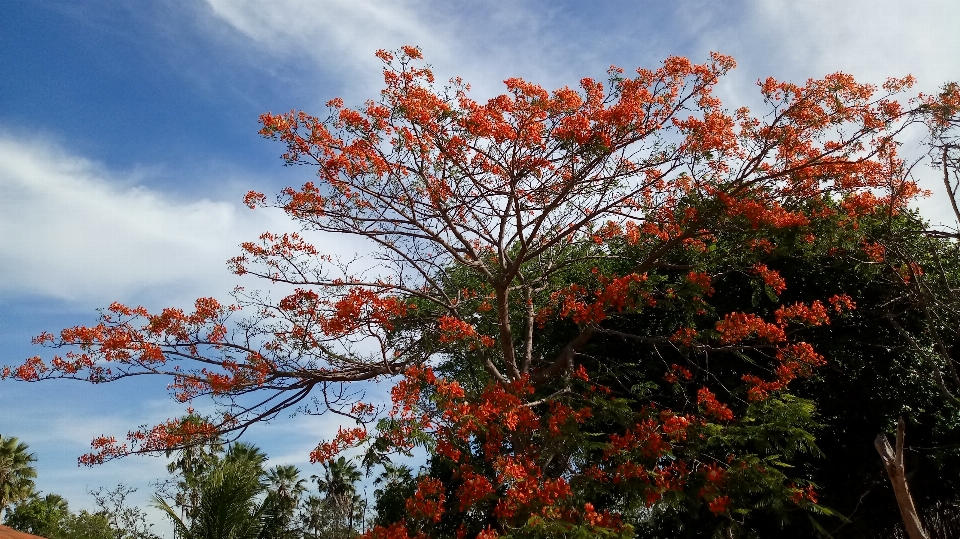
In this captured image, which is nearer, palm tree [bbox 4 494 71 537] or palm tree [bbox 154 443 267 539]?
palm tree [bbox 154 443 267 539]

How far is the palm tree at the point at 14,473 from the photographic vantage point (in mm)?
25484

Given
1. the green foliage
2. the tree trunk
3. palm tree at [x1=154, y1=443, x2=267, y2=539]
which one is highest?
the green foliage

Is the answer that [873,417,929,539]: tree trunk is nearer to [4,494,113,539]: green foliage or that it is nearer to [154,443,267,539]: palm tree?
[154,443,267,539]: palm tree

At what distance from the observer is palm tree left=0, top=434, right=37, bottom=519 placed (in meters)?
25.5

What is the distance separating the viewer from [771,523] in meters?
12.0

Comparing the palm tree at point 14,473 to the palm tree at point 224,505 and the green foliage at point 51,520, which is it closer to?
the green foliage at point 51,520

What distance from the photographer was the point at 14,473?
86.4 ft

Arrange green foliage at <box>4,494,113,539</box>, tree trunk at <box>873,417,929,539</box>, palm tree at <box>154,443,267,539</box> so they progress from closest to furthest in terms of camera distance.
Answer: tree trunk at <box>873,417,929,539</box>
palm tree at <box>154,443,267,539</box>
green foliage at <box>4,494,113,539</box>

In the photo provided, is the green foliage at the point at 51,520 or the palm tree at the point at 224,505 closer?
the palm tree at the point at 224,505

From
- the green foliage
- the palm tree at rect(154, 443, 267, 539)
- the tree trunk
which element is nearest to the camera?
the tree trunk

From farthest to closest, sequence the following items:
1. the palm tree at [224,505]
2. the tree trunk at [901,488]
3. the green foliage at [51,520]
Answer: the green foliage at [51,520] < the palm tree at [224,505] < the tree trunk at [901,488]

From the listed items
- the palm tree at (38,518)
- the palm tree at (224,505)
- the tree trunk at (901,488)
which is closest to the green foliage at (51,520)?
the palm tree at (38,518)

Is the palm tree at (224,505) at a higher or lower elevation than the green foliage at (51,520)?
lower

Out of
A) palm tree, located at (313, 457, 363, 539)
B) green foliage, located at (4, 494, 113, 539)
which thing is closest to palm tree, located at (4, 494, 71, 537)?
green foliage, located at (4, 494, 113, 539)
